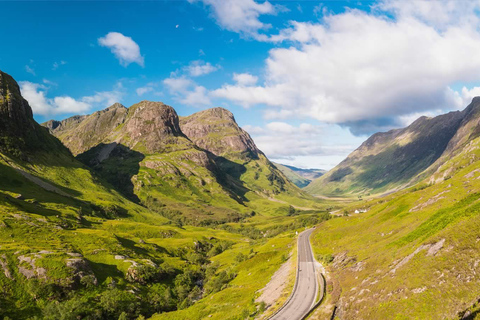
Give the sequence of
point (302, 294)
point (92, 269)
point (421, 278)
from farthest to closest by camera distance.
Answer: point (92, 269) → point (302, 294) → point (421, 278)

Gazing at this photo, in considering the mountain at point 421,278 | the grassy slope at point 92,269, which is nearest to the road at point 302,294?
the mountain at point 421,278

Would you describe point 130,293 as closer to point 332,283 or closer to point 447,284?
point 332,283

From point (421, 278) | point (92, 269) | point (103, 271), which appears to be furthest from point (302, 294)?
point (92, 269)

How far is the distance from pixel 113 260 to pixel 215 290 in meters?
52.8

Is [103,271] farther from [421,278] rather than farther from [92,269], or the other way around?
[421,278]

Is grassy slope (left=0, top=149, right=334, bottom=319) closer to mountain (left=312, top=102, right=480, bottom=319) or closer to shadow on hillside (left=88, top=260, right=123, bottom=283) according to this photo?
shadow on hillside (left=88, top=260, right=123, bottom=283)

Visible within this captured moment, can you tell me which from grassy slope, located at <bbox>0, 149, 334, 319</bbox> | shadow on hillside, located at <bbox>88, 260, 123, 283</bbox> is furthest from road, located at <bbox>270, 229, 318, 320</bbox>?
shadow on hillside, located at <bbox>88, 260, 123, 283</bbox>

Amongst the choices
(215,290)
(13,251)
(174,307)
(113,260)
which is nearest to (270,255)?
(215,290)

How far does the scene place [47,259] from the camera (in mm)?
90375

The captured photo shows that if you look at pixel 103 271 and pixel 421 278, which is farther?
pixel 103 271

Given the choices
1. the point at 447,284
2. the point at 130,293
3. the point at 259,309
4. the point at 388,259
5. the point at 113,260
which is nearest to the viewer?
the point at 447,284

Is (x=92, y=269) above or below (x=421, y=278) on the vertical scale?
below

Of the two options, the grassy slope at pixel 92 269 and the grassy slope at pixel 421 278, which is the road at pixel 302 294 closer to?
the grassy slope at pixel 421 278

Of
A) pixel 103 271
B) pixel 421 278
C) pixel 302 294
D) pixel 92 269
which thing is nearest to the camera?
pixel 421 278
